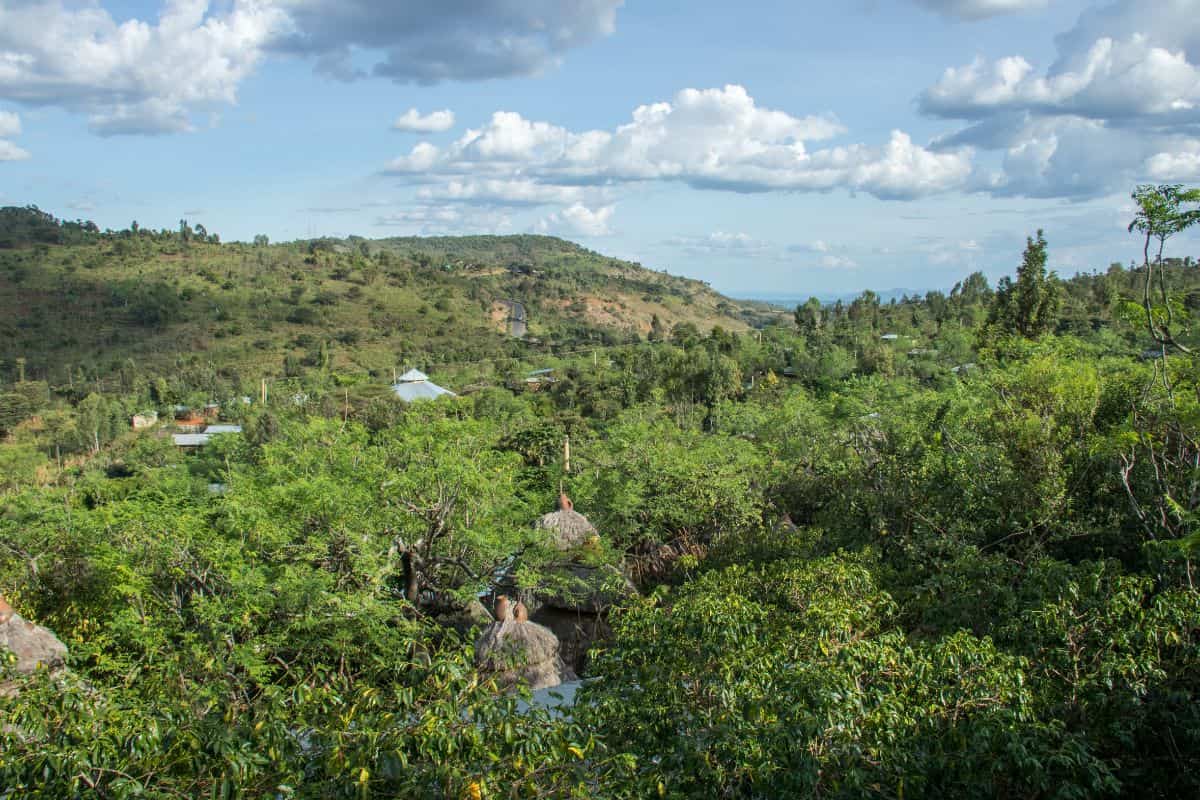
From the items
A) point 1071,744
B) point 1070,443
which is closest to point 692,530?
point 1070,443

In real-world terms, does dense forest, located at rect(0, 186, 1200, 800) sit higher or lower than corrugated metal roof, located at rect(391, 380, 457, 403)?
higher

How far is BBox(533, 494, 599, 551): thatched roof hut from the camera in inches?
620

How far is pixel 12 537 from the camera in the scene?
1356cm

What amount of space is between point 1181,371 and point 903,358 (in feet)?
87.1

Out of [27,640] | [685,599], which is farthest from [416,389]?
[685,599]

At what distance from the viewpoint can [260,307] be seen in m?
73.4

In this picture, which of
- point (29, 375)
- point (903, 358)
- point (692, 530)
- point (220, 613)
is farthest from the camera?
point (29, 375)

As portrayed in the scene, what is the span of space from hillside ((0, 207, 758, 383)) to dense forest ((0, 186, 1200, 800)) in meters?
38.5

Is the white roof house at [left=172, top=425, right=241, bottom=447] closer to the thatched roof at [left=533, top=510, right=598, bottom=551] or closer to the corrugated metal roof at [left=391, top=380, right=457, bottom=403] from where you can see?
the corrugated metal roof at [left=391, top=380, right=457, bottom=403]

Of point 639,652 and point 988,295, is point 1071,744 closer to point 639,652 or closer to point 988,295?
point 639,652

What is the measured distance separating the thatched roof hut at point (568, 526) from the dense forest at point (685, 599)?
0.17 meters

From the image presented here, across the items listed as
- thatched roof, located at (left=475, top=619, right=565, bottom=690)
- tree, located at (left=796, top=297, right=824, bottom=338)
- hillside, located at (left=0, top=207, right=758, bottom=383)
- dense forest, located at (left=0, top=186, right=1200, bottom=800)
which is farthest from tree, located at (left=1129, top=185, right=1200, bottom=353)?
hillside, located at (left=0, top=207, right=758, bottom=383)

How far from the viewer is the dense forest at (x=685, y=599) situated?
15.2 feet

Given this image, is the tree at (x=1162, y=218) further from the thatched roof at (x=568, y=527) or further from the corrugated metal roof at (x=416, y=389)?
the corrugated metal roof at (x=416, y=389)
